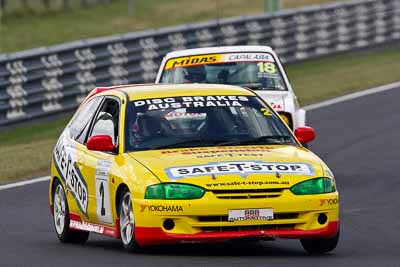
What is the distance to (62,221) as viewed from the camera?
12.7 m

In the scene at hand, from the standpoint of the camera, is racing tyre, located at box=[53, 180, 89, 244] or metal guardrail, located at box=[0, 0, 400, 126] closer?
racing tyre, located at box=[53, 180, 89, 244]

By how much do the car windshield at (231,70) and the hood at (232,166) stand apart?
20.6 feet

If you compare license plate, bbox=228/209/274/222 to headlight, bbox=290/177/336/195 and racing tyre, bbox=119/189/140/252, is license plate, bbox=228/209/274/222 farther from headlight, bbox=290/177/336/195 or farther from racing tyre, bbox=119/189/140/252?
racing tyre, bbox=119/189/140/252

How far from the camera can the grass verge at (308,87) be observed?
63.3ft

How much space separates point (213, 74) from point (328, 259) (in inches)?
284

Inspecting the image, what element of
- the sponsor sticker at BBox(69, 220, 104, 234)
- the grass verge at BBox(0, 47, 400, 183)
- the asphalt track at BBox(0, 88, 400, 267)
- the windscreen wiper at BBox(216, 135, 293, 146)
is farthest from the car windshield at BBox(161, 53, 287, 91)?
Answer: the windscreen wiper at BBox(216, 135, 293, 146)

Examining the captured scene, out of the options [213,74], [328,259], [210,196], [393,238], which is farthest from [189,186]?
[213,74]

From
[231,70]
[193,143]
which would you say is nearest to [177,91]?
[193,143]

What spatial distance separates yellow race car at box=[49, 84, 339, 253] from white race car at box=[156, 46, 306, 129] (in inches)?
193

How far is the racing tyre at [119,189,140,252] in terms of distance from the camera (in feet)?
35.2

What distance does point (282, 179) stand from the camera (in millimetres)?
10570

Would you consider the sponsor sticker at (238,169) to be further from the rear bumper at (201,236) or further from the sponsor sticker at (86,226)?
the sponsor sticker at (86,226)

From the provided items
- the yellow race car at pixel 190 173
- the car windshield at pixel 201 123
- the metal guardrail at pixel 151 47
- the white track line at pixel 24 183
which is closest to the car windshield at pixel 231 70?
the metal guardrail at pixel 151 47

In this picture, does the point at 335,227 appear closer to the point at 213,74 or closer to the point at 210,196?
the point at 210,196
